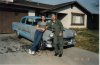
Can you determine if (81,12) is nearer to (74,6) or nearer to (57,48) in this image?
(74,6)

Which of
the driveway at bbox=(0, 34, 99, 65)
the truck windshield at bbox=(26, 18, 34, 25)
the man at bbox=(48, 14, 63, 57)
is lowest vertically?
the driveway at bbox=(0, 34, 99, 65)

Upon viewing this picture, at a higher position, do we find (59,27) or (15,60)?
(59,27)

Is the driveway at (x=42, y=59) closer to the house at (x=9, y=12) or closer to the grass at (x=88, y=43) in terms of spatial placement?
the grass at (x=88, y=43)

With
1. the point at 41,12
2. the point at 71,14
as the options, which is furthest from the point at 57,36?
the point at 71,14

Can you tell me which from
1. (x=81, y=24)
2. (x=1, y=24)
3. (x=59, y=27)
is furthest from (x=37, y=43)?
(x=81, y=24)

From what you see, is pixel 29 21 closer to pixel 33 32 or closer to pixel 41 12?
pixel 33 32

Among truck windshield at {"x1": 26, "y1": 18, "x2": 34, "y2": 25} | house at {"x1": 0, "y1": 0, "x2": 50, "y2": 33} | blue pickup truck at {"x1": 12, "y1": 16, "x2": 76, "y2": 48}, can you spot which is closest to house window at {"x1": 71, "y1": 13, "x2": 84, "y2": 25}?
house at {"x1": 0, "y1": 0, "x2": 50, "y2": 33}

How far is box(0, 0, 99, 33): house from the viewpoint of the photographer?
1858 centimetres

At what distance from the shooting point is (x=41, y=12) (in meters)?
21.7

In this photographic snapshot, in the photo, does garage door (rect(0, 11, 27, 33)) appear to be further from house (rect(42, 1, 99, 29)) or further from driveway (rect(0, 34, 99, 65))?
driveway (rect(0, 34, 99, 65))

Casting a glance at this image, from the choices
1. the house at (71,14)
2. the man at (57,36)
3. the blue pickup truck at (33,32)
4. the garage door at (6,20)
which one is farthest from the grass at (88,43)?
the house at (71,14)

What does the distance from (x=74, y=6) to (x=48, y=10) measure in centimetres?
409

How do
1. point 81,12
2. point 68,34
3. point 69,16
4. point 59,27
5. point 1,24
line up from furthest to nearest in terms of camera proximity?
point 81,12 < point 69,16 < point 1,24 < point 68,34 < point 59,27

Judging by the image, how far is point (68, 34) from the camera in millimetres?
10680
